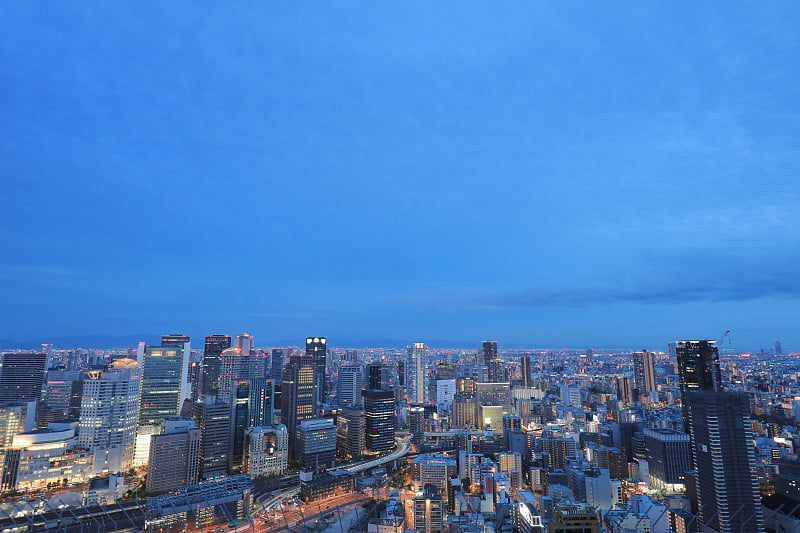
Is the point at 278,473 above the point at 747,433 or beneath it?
beneath

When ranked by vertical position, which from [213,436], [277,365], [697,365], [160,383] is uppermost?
[697,365]

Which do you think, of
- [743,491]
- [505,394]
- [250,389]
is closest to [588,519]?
[743,491]

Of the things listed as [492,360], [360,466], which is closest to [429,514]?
[360,466]

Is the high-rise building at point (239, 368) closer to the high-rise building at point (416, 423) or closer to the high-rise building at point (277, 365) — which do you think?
the high-rise building at point (277, 365)

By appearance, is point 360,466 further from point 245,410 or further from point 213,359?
point 213,359

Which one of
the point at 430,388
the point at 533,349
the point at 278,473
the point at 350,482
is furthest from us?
the point at 533,349

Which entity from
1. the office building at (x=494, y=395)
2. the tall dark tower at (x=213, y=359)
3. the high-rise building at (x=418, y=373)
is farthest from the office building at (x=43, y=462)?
the high-rise building at (x=418, y=373)

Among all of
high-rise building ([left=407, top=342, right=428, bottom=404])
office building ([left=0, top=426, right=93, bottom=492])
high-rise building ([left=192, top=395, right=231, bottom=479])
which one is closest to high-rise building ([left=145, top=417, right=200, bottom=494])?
high-rise building ([left=192, top=395, right=231, bottom=479])

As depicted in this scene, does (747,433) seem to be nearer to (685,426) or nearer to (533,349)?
(685,426)
